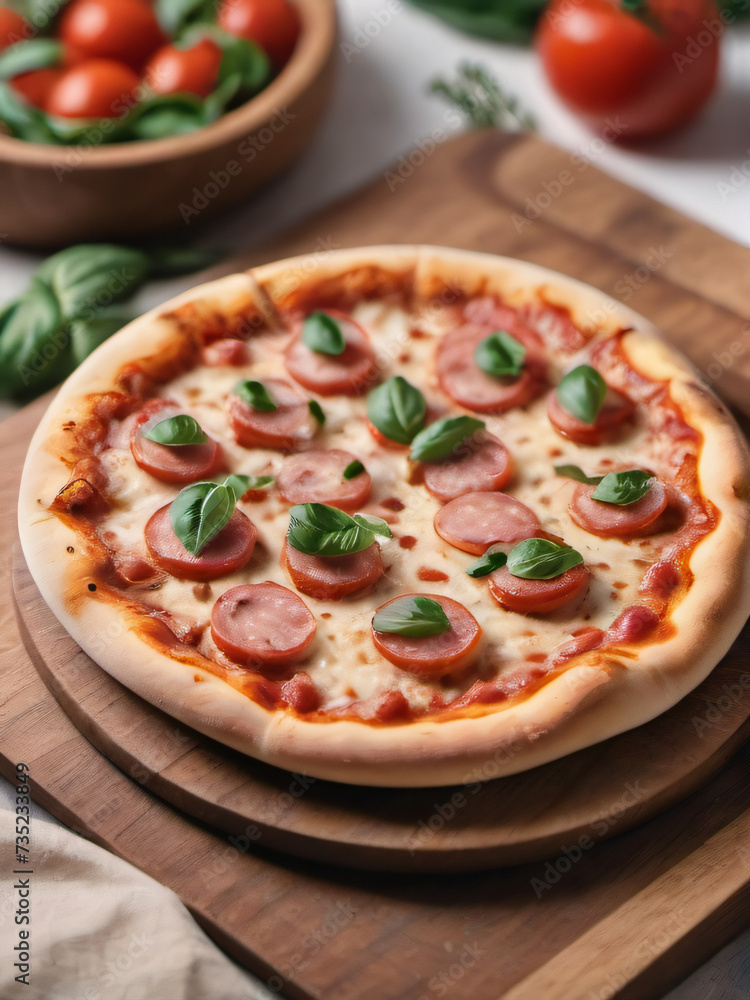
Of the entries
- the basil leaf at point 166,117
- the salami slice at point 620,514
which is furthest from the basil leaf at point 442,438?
the basil leaf at point 166,117

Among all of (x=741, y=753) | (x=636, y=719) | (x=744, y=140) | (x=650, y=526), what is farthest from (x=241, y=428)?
(x=744, y=140)

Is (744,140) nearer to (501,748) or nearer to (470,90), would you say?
(470,90)

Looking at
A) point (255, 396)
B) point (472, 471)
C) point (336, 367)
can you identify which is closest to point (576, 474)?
point (472, 471)

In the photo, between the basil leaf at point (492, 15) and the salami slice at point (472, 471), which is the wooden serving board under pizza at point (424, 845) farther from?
the basil leaf at point (492, 15)

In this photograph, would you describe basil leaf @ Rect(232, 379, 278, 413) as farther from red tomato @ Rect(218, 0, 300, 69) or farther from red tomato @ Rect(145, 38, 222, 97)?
red tomato @ Rect(218, 0, 300, 69)

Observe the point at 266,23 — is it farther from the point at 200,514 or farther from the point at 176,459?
the point at 200,514

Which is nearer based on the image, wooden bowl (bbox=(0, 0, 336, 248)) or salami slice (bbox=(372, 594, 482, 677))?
salami slice (bbox=(372, 594, 482, 677))

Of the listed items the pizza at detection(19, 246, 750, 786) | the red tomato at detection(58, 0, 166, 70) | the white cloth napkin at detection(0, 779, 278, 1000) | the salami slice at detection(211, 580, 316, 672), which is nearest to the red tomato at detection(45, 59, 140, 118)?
the red tomato at detection(58, 0, 166, 70)
